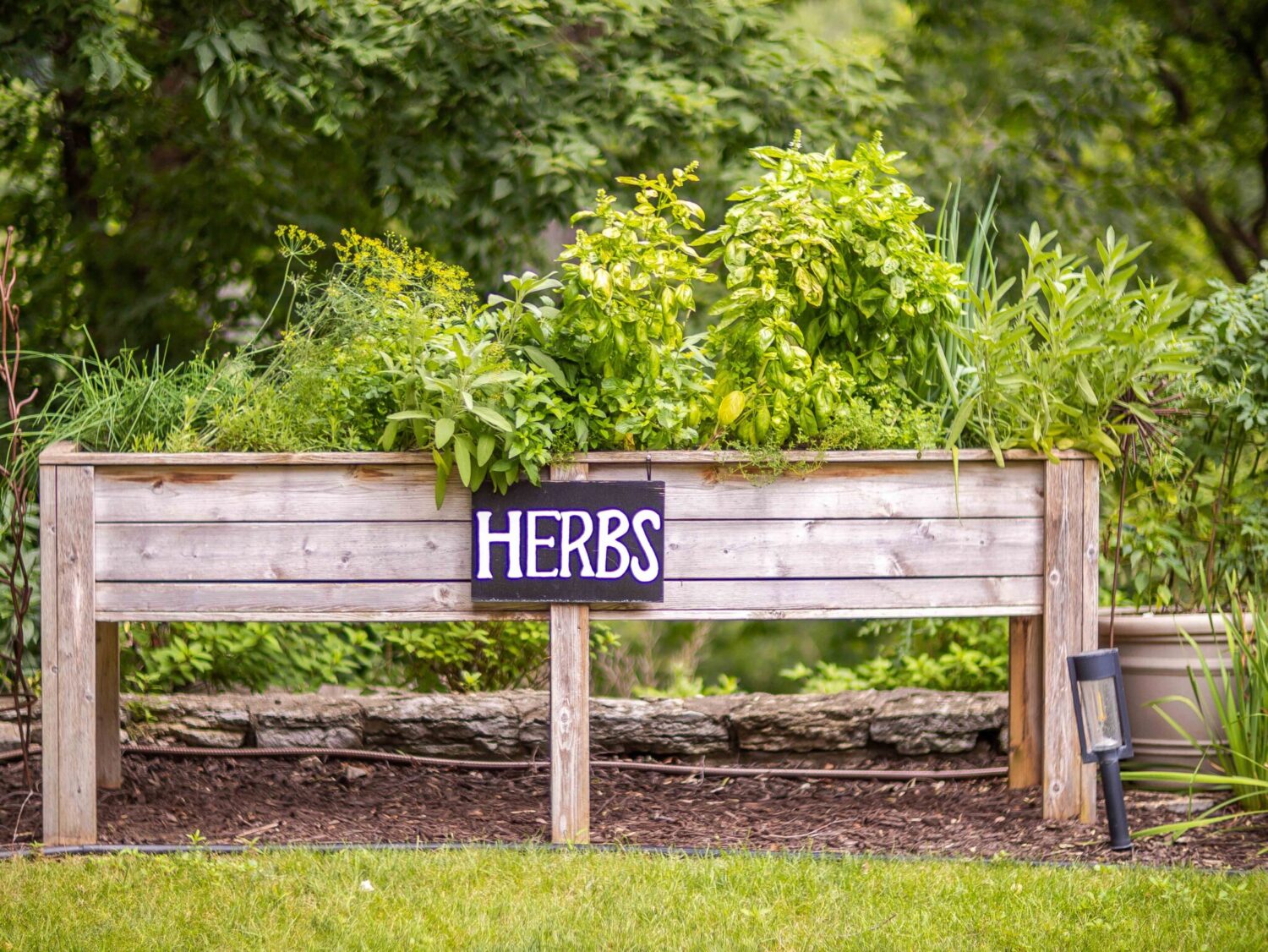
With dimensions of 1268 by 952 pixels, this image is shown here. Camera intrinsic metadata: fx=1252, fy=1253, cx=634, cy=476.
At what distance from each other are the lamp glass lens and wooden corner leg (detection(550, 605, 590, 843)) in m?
1.30

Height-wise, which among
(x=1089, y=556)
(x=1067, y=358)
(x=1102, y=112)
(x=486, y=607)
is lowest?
(x=486, y=607)

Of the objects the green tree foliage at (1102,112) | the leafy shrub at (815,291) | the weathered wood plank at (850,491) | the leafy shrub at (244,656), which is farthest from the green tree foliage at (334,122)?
the weathered wood plank at (850,491)

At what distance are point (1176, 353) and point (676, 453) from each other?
1.37 m

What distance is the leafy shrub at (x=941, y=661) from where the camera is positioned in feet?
16.4

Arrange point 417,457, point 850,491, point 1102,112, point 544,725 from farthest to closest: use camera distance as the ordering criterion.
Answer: point 1102,112, point 544,725, point 850,491, point 417,457

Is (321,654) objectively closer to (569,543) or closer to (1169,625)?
(569,543)

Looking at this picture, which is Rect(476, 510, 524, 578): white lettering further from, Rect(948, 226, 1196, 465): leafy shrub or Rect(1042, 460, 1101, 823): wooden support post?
Rect(1042, 460, 1101, 823): wooden support post

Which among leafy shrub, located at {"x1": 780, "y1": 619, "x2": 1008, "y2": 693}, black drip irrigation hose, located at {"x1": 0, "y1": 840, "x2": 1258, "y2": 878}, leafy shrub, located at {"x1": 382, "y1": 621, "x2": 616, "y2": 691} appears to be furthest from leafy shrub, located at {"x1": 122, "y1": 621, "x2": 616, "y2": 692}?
black drip irrigation hose, located at {"x1": 0, "y1": 840, "x2": 1258, "y2": 878}

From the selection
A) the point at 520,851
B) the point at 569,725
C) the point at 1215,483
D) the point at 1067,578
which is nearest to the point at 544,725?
the point at 569,725

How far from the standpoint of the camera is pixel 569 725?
330cm

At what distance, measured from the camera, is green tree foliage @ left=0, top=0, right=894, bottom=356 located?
16.9ft

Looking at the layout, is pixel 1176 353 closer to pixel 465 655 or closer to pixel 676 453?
pixel 676 453

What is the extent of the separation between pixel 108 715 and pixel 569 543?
5.23ft

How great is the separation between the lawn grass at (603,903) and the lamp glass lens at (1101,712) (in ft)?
1.19
